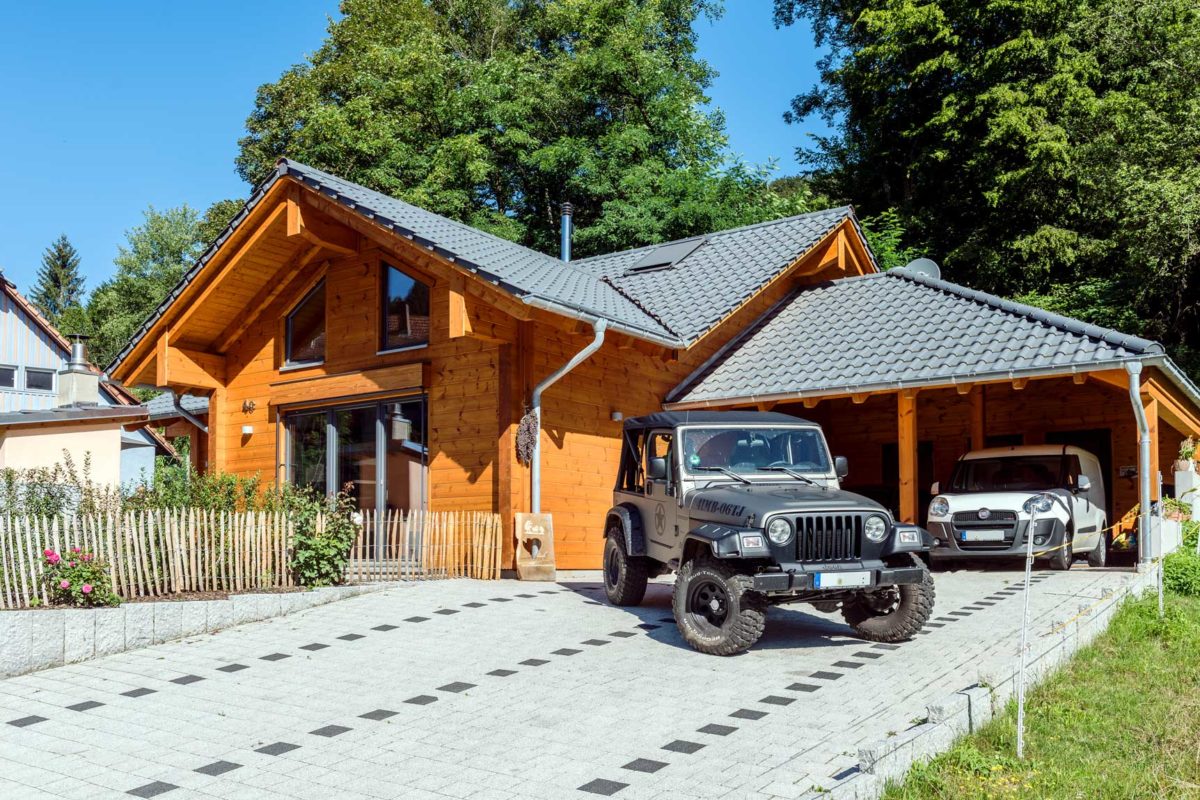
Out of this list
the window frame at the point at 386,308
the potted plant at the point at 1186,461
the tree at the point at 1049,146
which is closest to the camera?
the potted plant at the point at 1186,461

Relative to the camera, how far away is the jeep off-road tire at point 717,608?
310 inches

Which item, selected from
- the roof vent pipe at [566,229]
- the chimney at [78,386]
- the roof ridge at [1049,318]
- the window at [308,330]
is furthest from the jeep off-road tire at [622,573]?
the chimney at [78,386]

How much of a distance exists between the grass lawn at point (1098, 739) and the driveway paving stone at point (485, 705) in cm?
42

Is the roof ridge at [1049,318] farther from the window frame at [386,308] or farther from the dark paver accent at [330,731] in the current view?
the dark paver accent at [330,731]

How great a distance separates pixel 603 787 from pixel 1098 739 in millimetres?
3116

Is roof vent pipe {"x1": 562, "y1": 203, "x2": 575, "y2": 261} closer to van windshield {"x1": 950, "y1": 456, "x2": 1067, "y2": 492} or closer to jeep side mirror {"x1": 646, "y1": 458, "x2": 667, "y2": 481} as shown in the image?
van windshield {"x1": 950, "y1": 456, "x2": 1067, "y2": 492}

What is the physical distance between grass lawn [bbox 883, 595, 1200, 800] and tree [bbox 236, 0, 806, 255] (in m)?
21.1

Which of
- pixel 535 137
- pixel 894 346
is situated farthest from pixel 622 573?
pixel 535 137

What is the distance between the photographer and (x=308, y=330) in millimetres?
16812

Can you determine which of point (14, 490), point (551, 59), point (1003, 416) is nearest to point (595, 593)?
point (14, 490)

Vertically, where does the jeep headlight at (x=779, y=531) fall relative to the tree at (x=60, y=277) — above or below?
below

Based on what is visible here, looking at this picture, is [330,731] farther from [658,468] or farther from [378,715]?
[658,468]

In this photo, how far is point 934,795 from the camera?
495 centimetres

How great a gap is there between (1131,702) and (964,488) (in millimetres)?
7383
